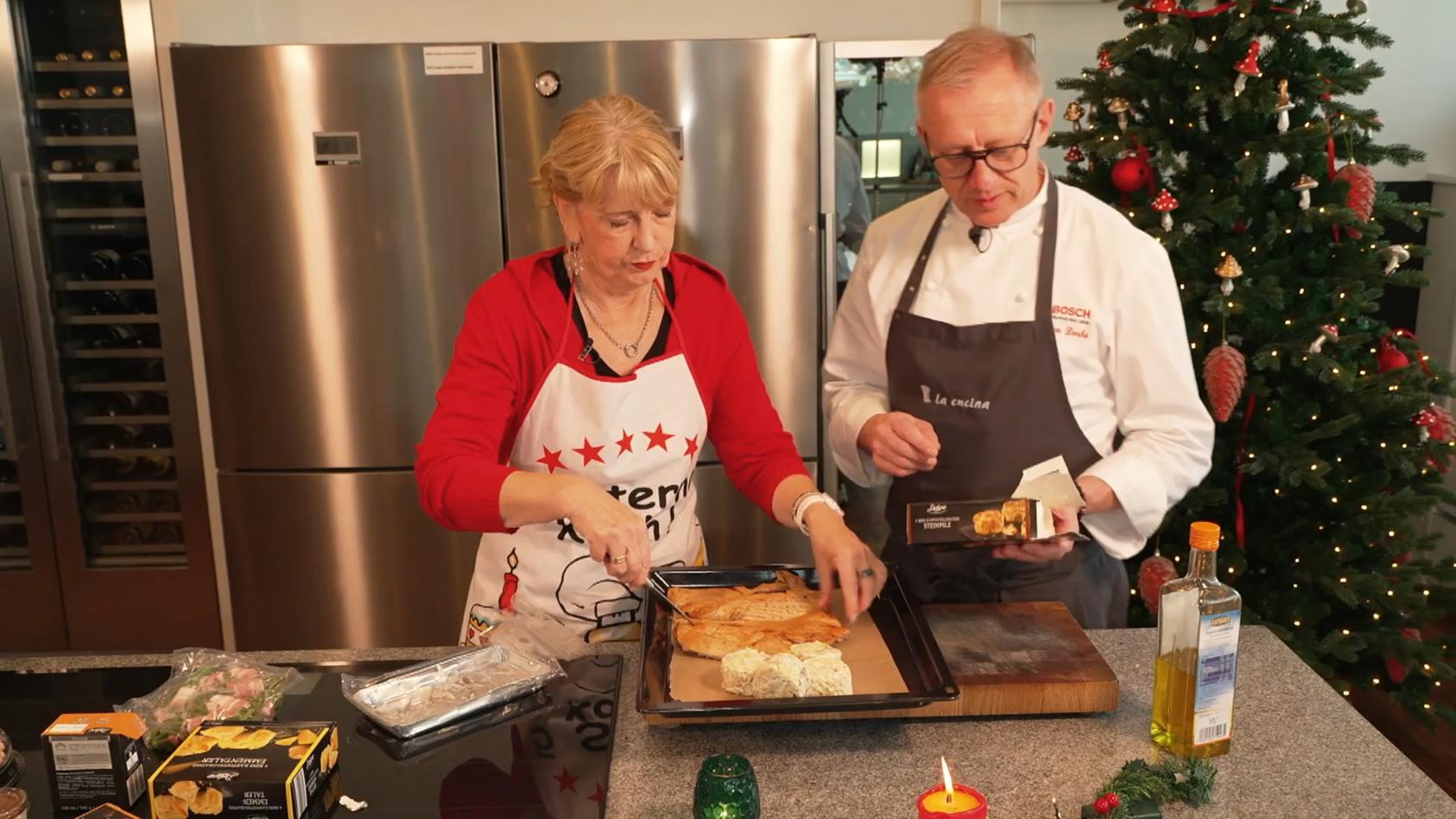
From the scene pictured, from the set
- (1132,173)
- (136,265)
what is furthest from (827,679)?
(136,265)

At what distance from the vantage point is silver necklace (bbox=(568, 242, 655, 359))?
1.64 m

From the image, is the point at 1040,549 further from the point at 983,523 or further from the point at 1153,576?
the point at 1153,576

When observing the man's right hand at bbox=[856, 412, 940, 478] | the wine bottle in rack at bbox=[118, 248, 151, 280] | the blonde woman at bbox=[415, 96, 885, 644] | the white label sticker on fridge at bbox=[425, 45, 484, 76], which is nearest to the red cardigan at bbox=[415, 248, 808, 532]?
the blonde woman at bbox=[415, 96, 885, 644]

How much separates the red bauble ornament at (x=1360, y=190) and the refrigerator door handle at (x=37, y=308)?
3197 millimetres

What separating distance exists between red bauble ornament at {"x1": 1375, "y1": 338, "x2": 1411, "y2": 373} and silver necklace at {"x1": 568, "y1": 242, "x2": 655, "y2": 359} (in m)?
1.77

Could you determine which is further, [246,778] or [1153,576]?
[1153,576]

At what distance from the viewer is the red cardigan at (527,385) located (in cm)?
148

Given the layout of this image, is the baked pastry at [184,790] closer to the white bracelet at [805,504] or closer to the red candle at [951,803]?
the red candle at [951,803]

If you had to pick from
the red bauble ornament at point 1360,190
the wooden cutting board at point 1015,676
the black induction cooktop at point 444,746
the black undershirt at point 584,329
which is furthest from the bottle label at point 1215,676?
the red bauble ornament at point 1360,190

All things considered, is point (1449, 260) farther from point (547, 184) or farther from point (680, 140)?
point (547, 184)

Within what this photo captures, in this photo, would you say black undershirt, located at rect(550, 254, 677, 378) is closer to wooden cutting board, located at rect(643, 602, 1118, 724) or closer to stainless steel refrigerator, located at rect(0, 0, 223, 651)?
wooden cutting board, located at rect(643, 602, 1118, 724)

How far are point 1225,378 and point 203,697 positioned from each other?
2036 mm

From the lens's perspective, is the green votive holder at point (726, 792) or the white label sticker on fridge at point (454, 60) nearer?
the green votive holder at point (726, 792)

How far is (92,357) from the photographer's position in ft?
9.92
